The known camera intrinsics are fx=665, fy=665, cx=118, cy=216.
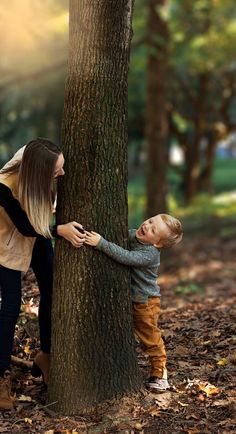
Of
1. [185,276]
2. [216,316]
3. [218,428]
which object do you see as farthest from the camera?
[185,276]

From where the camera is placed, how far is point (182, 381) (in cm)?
473

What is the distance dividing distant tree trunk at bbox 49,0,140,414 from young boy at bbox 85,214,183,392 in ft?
0.50

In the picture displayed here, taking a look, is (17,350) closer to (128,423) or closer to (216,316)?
(128,423)

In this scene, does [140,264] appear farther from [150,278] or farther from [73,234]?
[73,234]

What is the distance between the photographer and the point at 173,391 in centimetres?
459

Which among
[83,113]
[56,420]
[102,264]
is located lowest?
[56,420]

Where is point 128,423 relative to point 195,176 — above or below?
below

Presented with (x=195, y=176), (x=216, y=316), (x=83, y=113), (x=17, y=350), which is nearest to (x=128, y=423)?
(x=17, y=350)

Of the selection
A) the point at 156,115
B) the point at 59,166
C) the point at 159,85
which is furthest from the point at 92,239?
the point at 159,85

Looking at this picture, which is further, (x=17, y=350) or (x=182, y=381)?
(x=17, y=350)

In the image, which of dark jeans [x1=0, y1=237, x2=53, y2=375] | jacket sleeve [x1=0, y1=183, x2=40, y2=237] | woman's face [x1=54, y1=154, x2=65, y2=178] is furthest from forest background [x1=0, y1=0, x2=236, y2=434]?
→ woman's face [x1=54, y1=154, x2=65, y2=178]

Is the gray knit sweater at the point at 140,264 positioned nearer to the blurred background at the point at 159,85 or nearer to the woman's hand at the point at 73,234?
the woman's hand at the point at 73,234

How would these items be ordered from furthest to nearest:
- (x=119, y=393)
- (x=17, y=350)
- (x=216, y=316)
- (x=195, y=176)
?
(x=195, y=176) < (x=216, y=316) < (x=17, y=350) < (x=119, y=393)

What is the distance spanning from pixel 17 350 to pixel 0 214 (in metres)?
1.42
